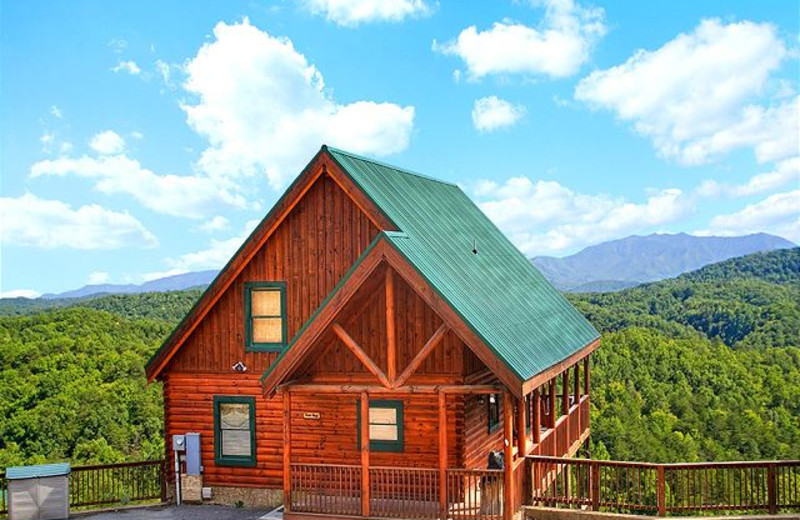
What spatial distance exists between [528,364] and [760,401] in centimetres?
5606

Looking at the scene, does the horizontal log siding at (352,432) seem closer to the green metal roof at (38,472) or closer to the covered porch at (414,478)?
the covered porch at (414,478)

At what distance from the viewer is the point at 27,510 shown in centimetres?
1892

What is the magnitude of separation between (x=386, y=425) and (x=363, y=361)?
3.06 meters

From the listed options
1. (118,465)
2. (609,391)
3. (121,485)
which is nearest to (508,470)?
(118,465)

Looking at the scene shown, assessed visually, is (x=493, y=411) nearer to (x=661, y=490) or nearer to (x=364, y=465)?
Result: (x=661, y=490)

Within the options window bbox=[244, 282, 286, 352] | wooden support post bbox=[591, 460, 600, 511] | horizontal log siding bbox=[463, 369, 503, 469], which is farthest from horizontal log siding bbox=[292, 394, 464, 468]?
wooden support post bbox=[591, 460, 600, 511]

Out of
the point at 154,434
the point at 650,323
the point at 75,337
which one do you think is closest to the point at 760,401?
the point at 650,323

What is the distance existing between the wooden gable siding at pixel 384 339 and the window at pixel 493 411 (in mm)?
2539

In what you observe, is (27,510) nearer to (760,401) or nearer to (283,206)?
(283,206)

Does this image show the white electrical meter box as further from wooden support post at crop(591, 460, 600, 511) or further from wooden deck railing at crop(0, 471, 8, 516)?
wooden support post at crop(591, 460, 600, 511)

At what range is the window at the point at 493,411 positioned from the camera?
19891mm

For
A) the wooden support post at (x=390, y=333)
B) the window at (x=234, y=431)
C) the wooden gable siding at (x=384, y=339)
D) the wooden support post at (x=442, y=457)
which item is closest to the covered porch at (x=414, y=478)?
the wooden support post at (x=442, y=457)

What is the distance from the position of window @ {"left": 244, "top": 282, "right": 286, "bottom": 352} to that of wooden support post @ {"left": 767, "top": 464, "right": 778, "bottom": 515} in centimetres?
1034

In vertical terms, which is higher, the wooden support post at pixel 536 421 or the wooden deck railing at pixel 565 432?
the wooden support post at pixel 536 421
